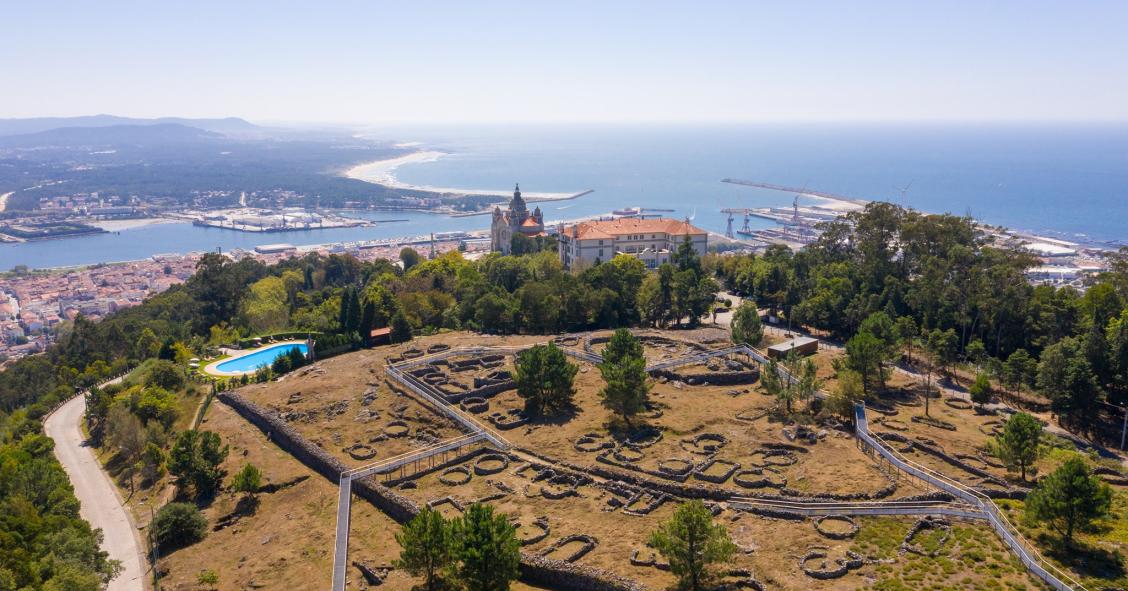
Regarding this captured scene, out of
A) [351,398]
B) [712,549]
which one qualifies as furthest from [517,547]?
[351,398]

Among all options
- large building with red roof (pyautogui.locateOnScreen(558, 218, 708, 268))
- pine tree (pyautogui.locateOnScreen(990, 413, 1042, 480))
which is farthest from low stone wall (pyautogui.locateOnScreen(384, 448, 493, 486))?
large building with red roof (pyautogui.locateOnScreen(558, 218, 708, 268))

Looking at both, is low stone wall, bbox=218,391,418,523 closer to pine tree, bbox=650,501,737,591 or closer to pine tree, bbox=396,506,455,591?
pine tree, bbox=396,506,455,591

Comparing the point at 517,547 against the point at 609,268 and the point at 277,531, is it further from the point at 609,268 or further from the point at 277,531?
the point at 609,268

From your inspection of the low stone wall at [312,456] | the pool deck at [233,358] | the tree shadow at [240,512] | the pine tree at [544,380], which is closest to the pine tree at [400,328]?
the pool deck at [233,358]

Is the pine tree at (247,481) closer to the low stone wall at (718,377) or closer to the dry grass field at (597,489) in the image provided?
the dry grass field at (597,489)

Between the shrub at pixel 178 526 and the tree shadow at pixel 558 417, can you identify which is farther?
the tree shadow at pixel 558 417

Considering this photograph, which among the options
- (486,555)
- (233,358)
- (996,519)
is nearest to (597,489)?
(486,555)

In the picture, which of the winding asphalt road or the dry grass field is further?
the winding asphalt road
